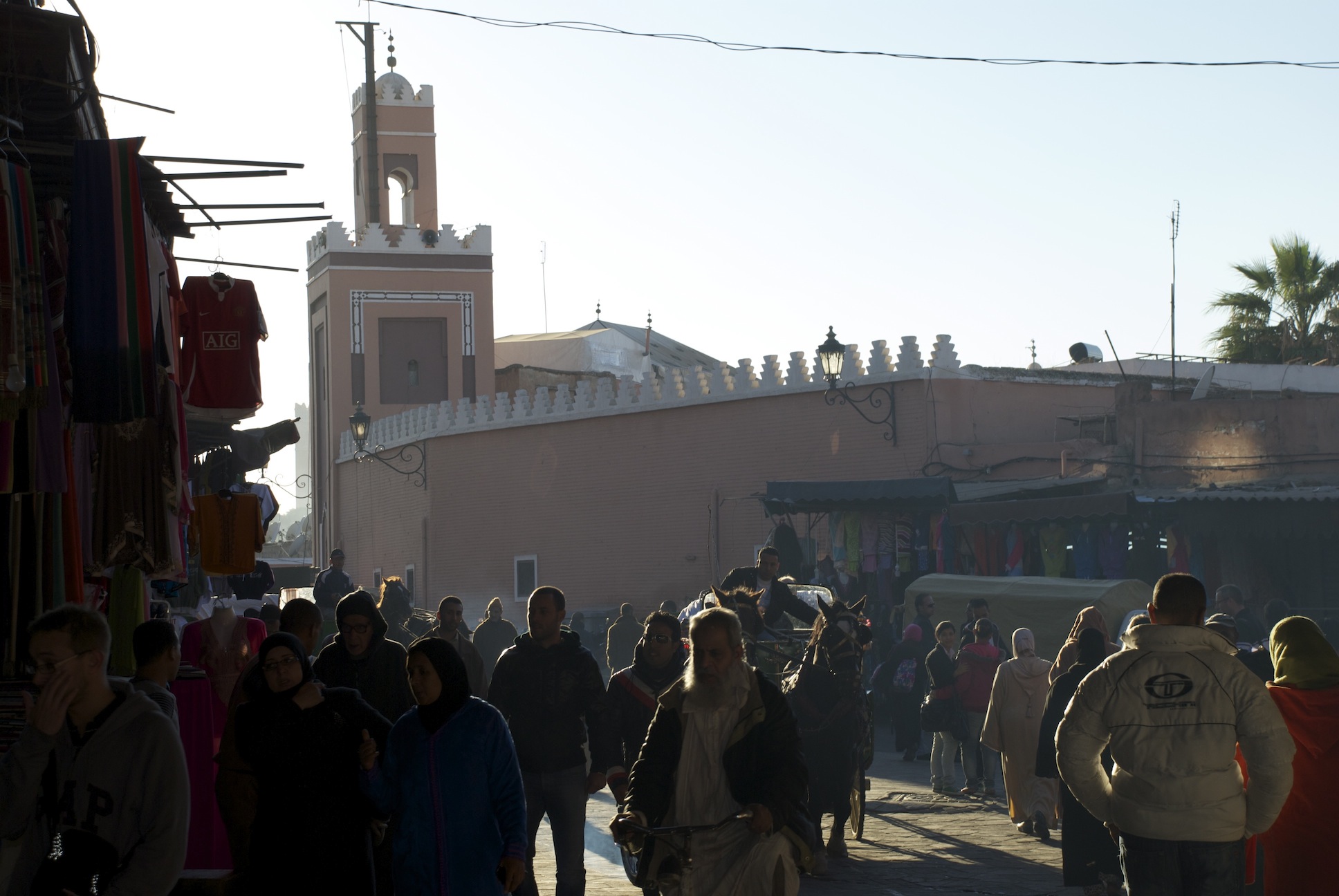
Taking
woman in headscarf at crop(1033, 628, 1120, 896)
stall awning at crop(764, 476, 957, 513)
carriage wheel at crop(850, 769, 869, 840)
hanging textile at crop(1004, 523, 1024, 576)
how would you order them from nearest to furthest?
woman in headscarf at crop(1033, 628, 1120, 896), carriage wheel at crop(850, 769, 869, 840), hanging textile at crop(1004, 523, 1024, 576), stall awning at crop(764, 476, 957, 513)

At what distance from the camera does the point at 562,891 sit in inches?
260

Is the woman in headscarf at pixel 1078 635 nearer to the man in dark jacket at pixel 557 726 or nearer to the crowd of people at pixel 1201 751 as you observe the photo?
the crowd of people at pixel 1201 751

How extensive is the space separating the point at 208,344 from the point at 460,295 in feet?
94.4

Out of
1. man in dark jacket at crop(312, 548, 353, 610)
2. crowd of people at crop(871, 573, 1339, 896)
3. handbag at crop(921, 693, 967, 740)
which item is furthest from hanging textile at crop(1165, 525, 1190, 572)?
crowd of people at crop(871, 573, 1339, 896)

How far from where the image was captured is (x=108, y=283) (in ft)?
18.3

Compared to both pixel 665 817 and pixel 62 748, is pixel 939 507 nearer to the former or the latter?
pixel 665 817

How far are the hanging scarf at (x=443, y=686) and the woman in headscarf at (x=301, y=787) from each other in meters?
0.21

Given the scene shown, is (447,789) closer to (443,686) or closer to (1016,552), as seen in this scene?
(443,686)

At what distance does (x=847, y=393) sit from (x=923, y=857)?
13.5 meters

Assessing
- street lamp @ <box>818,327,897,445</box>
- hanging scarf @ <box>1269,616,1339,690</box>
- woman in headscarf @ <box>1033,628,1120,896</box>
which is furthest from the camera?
street lamp @ <box>818,327,897,445</box>

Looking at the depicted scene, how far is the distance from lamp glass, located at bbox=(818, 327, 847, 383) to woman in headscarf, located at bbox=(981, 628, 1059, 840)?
33.3 ft

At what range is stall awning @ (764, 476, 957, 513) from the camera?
60.1ft

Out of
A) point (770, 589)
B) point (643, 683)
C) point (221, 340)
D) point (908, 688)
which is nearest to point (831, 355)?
point (908, 688)

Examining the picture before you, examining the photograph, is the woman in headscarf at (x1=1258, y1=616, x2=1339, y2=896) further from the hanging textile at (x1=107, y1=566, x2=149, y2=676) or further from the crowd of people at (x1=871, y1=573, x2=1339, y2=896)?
the hanging textile at (x1=107, y1=566, x2=149, y2=676)
